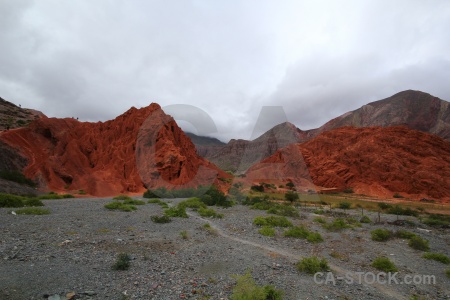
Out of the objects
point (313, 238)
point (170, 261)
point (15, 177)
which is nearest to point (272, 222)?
point (313, 238)

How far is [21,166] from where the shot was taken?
1300 inches

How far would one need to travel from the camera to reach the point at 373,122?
12319 centimetres

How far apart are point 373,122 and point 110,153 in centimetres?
12262

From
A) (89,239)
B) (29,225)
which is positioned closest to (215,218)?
(89,239)

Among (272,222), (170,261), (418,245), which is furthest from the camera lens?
(272,222)

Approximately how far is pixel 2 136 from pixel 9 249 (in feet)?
121

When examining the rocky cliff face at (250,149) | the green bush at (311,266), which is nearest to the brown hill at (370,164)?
the rocky cliff face at (250,149)

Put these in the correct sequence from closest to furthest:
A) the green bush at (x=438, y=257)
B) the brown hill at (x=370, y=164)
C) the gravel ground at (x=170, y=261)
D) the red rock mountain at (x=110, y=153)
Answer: the gravel ground at (x=170, y=261) → the green bush at (x=438, y=257) → the red rock mountain at (x=110, y=153) → the brown hill at (x=370, y=164)

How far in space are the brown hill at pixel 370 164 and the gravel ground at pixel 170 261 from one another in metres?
49.0

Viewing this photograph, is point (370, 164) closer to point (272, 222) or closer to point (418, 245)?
point (418, 245)

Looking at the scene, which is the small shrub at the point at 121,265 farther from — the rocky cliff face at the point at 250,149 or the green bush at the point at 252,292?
the rocky cliff face at the point at 250,149
